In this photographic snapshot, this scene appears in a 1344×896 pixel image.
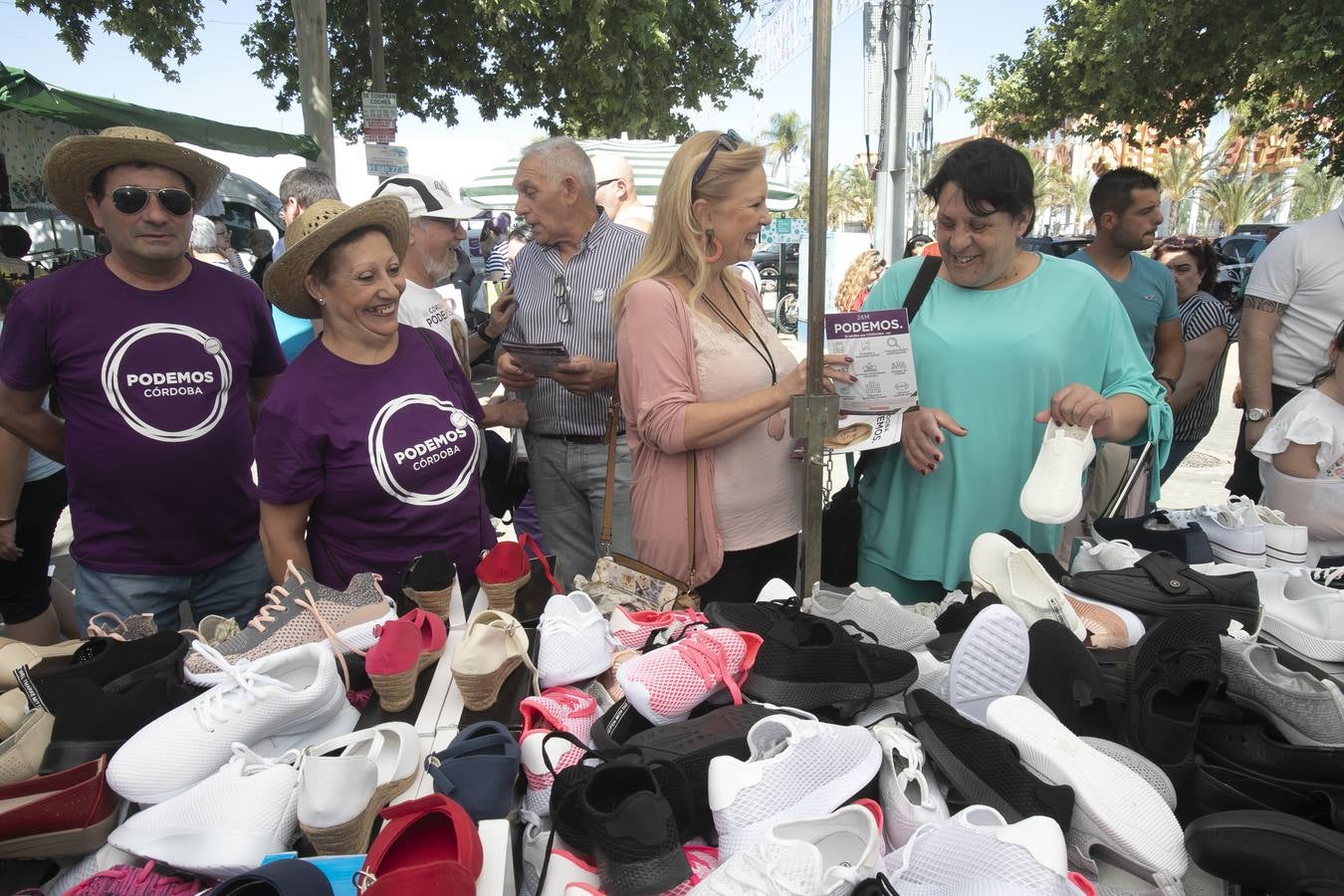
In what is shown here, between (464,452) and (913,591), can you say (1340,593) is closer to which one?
(913,591)

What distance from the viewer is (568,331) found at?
3.13 metres

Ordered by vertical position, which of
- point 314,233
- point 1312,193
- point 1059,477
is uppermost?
point 1312,193

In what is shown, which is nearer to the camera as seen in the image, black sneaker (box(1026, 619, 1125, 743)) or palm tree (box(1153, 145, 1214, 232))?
black sneaker (box(1026, 619, 1125, 743))

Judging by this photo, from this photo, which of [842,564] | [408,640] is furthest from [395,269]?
[842,564]

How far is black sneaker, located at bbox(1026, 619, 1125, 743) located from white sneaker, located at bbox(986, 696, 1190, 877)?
143 mm

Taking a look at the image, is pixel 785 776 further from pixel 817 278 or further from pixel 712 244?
pixel 712 244

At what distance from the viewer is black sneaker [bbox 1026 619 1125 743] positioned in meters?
1.23

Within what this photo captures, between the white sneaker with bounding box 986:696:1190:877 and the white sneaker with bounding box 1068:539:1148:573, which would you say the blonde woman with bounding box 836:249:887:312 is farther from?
the white sneaker with bounding box 986:696:1190:877

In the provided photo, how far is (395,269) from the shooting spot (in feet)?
6.82

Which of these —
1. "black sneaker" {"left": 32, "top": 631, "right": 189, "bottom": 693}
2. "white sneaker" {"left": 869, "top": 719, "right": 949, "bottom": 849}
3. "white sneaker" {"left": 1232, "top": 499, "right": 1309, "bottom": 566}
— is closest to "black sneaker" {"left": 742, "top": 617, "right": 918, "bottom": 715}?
"white sneaker" {"left": 869, "top": 719, "right": 949, "bottom": 849}

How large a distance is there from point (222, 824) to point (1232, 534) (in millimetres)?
2178

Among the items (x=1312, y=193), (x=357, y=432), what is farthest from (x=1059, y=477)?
(x=1312, y=193)

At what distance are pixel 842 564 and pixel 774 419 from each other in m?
0.51

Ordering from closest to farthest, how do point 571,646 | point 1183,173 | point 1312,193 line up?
point 571,646 → point 1312,193 → point 1183,173
